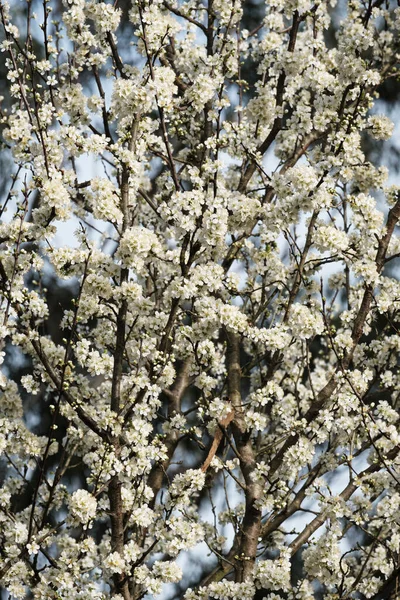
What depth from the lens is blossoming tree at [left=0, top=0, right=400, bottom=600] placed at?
138 inches

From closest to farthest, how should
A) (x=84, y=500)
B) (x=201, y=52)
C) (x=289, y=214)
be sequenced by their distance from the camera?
(x=84, y=500), (x=289, y=214), (x=201, y=52)

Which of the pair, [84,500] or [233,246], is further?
[233,246]

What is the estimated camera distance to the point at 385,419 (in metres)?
4.27

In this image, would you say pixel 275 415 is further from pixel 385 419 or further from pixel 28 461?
pixel 28 461

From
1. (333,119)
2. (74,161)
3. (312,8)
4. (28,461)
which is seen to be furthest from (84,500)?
(312,8)

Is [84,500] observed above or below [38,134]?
below

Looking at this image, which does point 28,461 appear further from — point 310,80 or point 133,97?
point 310,80

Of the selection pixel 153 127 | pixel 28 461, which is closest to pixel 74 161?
pixel 153 127

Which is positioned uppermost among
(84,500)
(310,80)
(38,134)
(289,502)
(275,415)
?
(310,80)

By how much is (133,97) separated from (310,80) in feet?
3.71

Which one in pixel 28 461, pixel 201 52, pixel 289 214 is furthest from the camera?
pixel 201 52

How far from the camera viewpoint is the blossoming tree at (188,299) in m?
3.51

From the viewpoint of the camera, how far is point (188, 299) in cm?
364

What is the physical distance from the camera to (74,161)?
4.30 m
